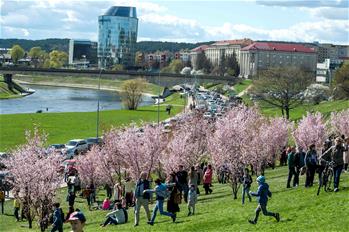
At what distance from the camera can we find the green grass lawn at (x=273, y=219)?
57.6 feet

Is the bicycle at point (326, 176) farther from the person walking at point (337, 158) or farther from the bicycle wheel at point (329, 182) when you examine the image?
the person walking at point (337, 158)

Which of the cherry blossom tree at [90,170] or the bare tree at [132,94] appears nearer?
the cherry blossom tree at [90,170]

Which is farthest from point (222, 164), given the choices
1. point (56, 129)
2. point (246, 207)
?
point (56, 129)

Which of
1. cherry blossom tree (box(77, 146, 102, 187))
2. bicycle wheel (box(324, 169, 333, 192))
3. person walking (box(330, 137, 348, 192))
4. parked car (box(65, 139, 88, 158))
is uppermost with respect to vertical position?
person walking (box(330, 137, 348, 192))

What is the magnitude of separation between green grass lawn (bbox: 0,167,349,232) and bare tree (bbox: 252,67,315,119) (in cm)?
5370

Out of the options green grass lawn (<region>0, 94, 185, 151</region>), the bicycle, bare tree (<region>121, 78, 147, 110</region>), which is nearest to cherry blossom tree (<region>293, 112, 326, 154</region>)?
the bicycle

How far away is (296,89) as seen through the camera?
80812mm

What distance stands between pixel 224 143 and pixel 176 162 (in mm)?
4172

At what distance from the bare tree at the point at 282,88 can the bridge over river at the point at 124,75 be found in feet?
226

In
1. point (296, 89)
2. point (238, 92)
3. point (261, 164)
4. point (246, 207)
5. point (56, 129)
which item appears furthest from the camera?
point (238, 92)

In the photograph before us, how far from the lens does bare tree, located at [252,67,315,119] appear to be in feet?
260

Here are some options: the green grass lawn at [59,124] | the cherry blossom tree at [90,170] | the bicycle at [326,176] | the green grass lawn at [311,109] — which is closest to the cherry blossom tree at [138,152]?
the cherry blossom tree at [90,170]

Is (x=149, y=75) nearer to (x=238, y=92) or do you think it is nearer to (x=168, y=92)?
(x=168, y=92)

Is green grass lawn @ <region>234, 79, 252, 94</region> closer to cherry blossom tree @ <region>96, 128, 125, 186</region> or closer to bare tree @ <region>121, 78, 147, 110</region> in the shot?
bare tree @ <region>121, 78, 147, 110</region>
